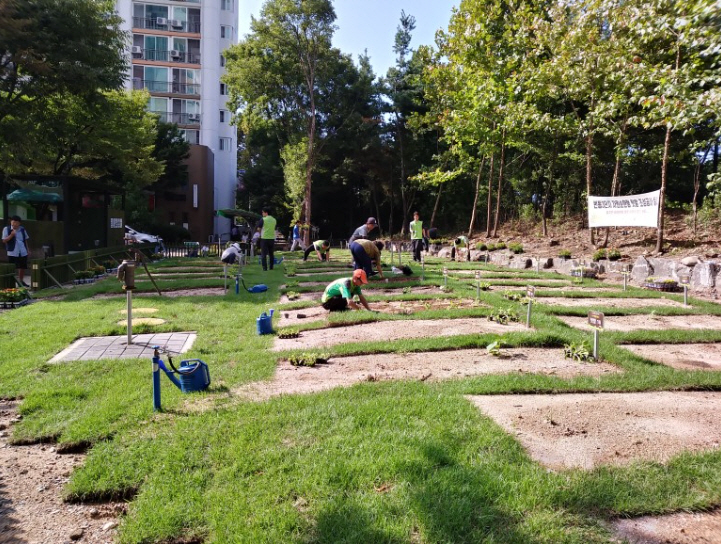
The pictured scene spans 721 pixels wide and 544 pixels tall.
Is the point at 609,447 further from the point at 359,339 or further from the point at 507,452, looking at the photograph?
the point at 359,339

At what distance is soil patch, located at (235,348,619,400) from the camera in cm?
447

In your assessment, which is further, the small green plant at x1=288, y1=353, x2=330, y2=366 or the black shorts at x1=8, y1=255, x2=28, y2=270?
the black shorts at x1=8, y1=255, x2=28, y2=270

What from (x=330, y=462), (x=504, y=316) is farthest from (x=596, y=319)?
(x=330, y=462)

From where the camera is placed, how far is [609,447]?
315cm

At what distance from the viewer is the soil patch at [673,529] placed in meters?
2.26

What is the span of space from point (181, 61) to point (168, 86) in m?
2.22

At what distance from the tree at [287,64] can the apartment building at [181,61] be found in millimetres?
11663

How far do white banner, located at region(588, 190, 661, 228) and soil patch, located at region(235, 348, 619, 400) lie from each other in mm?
8257

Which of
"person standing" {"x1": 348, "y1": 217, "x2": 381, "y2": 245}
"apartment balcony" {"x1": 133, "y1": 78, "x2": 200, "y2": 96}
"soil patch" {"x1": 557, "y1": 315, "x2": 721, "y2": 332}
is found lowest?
"soil patch" {"x1": 557, "y1": 315, "x2": 721, "y2": 332}

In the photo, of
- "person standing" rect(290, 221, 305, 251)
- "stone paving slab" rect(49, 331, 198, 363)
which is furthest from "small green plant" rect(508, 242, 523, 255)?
"stone paving slab" rect(49, 331, 198, 363)

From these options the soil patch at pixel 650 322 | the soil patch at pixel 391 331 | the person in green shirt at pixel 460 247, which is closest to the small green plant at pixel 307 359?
the soil patch at pixel 391 331

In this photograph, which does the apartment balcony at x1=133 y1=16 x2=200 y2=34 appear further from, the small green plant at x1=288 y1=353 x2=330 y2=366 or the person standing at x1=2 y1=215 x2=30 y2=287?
the small green plant at x1=288 y1=353 x2=330 y2=366

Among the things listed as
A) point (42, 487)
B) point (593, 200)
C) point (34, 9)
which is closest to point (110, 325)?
point (42, 487)

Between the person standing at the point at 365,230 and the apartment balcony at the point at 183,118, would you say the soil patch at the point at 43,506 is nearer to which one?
the person standing at the point at 365,230
